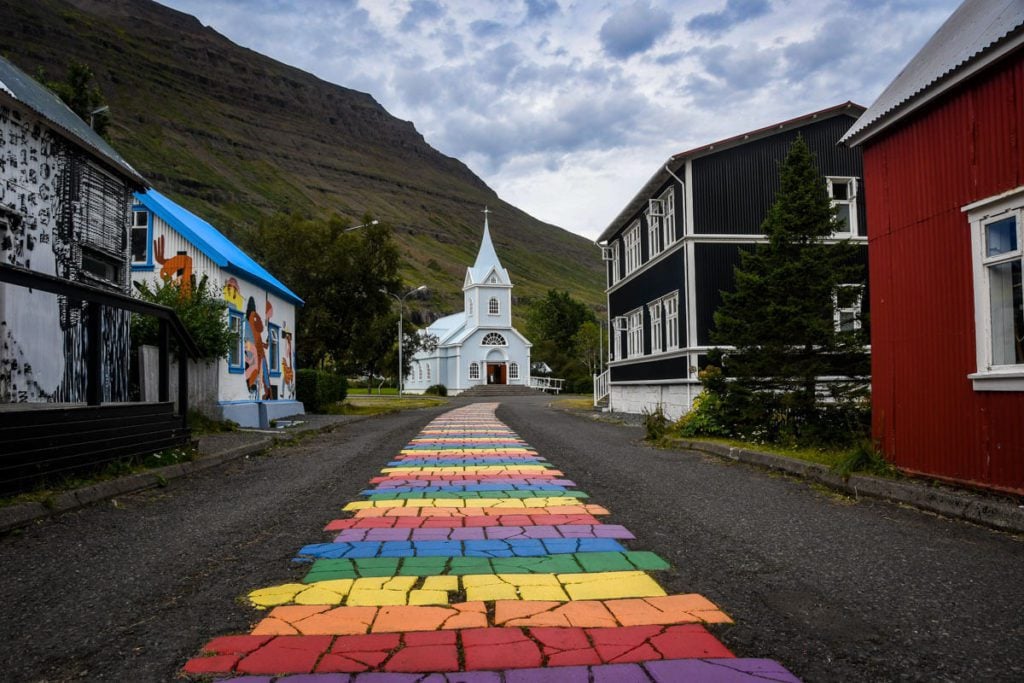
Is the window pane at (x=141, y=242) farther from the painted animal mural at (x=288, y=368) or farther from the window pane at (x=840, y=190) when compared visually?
the window pane at (x=840, y=190)

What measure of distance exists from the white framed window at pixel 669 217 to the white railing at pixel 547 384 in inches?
1747

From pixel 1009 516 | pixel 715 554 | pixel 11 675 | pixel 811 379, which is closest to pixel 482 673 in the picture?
pixel 11 675

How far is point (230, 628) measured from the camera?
3.78m

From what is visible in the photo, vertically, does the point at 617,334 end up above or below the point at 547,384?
above

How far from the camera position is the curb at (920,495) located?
6.45 meters

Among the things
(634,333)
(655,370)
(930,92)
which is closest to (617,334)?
(634,333)

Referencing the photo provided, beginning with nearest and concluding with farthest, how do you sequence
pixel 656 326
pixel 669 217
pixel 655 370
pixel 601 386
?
pixel 669 217
pixel 655 370
pixel 656 326
pixel 601 386

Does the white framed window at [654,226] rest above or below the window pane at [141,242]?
above

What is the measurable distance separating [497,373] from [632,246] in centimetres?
4456

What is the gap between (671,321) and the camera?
22.7m

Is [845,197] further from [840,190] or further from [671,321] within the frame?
[671,321]

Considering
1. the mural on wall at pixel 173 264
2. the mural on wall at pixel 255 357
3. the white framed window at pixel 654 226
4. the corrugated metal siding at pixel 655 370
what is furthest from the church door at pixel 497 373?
the mural on wall at pixel 173 264

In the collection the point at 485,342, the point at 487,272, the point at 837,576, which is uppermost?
the point at 487,272

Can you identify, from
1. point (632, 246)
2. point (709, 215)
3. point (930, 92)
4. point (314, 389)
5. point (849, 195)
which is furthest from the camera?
point (632, 246)
